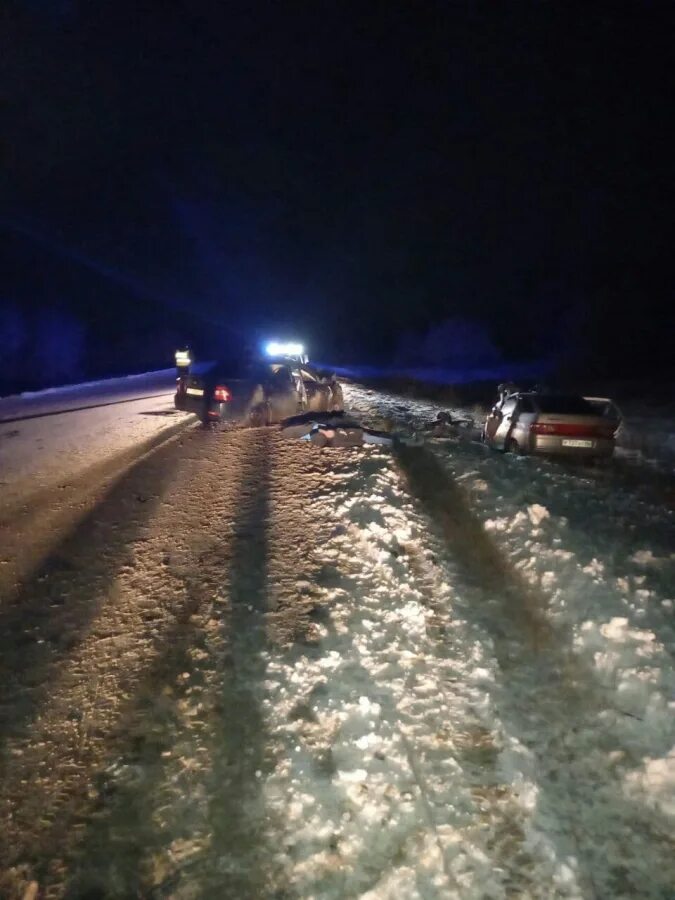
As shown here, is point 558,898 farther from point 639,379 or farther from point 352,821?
point 639,379

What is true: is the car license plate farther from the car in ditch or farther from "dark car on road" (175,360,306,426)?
"dark car on road" (175,360,306,426)

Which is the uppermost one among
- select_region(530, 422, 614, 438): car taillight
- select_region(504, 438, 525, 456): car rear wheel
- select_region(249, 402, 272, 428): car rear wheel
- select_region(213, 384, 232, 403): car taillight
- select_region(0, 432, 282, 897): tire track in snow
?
select_region(213, 384, 232, 403): car taillight

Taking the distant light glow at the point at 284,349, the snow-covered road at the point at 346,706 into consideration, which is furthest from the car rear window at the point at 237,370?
the snow-covered road at the point at 346,706

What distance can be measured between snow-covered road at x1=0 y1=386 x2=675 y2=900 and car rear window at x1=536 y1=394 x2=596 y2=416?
371 cm

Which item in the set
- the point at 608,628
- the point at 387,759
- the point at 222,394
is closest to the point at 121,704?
the point at 387,759

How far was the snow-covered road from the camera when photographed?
10.6 feet

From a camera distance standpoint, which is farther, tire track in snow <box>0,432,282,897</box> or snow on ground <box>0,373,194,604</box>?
snow on ground <box>0,373,194,604</box>

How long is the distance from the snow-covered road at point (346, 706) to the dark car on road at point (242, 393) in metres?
6.14


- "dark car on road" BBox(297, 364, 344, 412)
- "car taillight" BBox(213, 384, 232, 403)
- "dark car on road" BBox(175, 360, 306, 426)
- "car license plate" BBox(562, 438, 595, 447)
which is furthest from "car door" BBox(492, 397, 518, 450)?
"car taillight" BBox(213, 384, 232, 403)

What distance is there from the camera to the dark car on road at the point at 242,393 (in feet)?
45.2

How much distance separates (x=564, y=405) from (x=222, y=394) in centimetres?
708

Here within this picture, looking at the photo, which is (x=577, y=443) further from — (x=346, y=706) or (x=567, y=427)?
(x=346, y=706)

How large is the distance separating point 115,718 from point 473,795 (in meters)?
2.41

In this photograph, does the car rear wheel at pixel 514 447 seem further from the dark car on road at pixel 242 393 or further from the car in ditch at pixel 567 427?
the dark car on road at pixel 242 393
